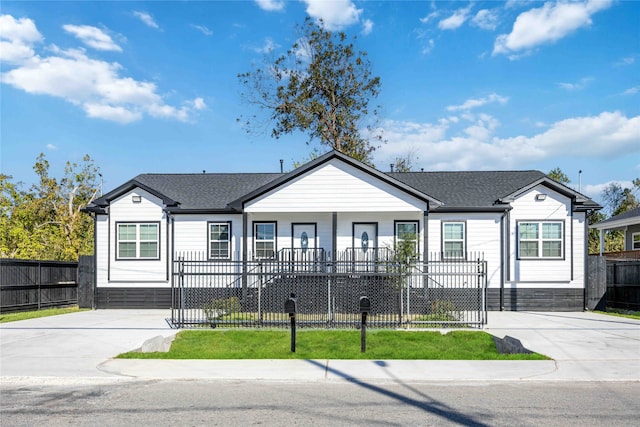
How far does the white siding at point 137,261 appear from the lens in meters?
20.8

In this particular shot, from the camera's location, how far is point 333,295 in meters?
13.9

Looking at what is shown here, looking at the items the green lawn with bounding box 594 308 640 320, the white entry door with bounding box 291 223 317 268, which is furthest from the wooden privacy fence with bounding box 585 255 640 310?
the white entry door with bounding box 291 223 317 268

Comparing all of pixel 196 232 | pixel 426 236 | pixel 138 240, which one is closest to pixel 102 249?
pixel 138 240

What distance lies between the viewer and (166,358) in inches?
400

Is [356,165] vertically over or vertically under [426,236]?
over

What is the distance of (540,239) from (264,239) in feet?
35.0

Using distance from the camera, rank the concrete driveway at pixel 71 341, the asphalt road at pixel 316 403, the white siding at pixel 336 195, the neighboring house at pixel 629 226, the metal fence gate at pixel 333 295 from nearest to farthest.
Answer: the asphalt road at pixel 316 403 < the concrete driveway at pixel 71 341 < the metal fence gate at pixel 333 295 < the white siding at pixel 336 195 < the neighboring house at pixel 629 226

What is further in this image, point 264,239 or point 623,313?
point 264,239

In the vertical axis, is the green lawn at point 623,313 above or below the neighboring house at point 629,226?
below

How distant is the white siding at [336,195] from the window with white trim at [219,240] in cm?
207

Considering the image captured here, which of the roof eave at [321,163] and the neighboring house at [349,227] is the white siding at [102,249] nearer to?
the neighboring house at [349,227]

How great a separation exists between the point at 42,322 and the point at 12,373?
7758 mm

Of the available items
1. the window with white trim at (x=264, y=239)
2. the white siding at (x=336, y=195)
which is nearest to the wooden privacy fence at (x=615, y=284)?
the white siding at (x=336, y=195)

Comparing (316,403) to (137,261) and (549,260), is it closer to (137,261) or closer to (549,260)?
(137,261)
